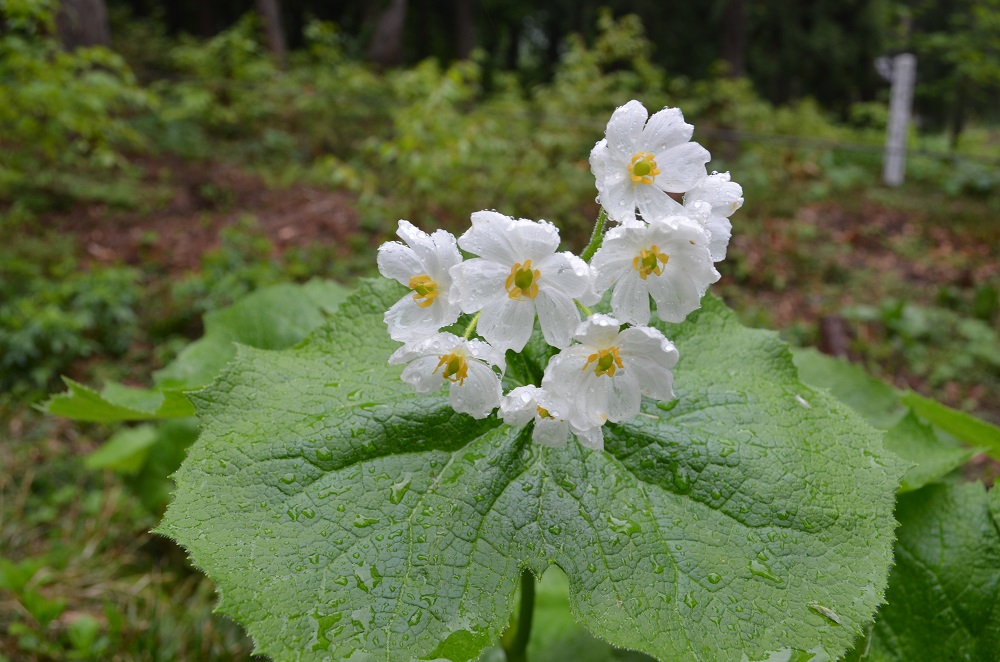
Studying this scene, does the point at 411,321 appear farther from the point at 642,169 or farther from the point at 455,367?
the point at 642,169

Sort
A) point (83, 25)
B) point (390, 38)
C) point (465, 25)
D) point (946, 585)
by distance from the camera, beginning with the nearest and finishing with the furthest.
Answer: point (946, 585), point (83, 25), point (390, 38), point (465, 25)

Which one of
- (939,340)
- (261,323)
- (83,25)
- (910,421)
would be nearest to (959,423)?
(910,421)

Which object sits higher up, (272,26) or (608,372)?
(272,26)

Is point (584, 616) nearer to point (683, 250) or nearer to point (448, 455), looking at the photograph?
point (448, 455)

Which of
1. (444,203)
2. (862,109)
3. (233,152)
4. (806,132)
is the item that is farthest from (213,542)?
(862,109)

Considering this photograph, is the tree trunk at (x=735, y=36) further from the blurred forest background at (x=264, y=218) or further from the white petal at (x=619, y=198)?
the white petal at (x=619, y=198)

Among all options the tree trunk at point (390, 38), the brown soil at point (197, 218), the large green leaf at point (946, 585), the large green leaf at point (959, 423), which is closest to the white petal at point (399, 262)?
the large green leaf at point (946, 585)

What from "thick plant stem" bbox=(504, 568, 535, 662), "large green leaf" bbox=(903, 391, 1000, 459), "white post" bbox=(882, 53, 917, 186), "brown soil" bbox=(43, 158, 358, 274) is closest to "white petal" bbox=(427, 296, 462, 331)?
"thick plant stem" bbox=(504, 568, 535, 662)
